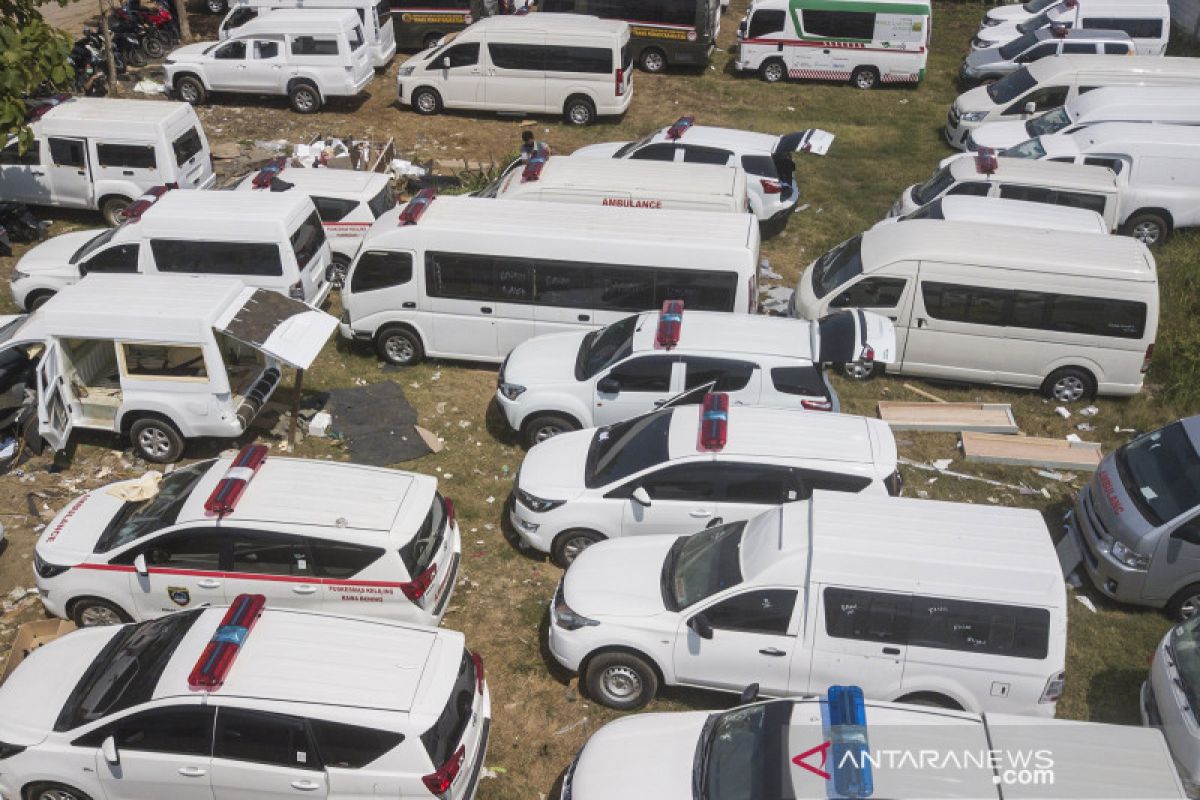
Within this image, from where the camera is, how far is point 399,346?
15.0 metres

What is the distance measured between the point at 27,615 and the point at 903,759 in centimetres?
870

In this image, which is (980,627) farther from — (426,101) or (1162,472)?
(426,101)

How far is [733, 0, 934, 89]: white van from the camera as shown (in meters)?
25.0

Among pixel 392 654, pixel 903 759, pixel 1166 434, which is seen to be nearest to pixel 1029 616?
pixel 903 759

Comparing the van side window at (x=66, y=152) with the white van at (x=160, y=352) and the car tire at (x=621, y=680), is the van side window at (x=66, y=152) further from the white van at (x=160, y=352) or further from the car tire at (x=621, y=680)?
the car tire at (x=621, y=680)

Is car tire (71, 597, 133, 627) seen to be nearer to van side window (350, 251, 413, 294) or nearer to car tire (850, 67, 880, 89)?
van side window (350, 251, 413, 294)

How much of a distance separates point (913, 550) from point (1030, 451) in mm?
5347

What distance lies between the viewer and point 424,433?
43.9ft

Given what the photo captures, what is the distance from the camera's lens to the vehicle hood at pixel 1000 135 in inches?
774

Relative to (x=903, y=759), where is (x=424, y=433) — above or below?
below

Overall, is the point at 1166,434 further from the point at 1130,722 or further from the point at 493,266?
the point at 493,266

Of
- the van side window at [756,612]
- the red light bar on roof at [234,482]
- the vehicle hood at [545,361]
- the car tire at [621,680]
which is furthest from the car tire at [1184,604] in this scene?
the red light bar on roof at [234,482]

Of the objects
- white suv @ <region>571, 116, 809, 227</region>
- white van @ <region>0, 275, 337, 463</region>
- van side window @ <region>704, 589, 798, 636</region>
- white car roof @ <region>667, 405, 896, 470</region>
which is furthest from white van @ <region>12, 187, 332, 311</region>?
van side window @ <region>704, 589, 798, 636</region>

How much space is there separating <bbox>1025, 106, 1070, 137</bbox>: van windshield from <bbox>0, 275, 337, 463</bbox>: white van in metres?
13.9
